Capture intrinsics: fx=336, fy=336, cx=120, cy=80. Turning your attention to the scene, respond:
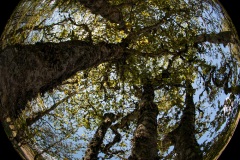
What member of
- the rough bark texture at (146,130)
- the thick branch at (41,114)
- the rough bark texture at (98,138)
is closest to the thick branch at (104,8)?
the rough bark texture at (146,130)

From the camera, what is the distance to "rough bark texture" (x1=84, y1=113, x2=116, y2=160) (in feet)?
21.1

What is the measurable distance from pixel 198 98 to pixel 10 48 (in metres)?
3.59

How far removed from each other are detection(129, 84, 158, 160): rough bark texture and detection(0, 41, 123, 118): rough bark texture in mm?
1394

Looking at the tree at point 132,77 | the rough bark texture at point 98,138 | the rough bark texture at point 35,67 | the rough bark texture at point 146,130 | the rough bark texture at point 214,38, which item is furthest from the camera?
the rough bark texture at point 214,38

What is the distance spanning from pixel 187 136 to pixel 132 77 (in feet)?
5.21

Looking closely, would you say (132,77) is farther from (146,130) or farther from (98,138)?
(98,138)

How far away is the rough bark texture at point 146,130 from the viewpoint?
5.76 metres

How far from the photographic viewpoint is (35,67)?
197 inches

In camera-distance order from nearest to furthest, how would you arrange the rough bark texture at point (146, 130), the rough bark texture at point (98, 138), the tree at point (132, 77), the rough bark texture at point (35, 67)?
1. the rough bark texture at point (35, 67)
2. the rough bark texture at point (146, 130)
3. the tree at point (132, 77)
4. the rough bark texture at point (98, 138)

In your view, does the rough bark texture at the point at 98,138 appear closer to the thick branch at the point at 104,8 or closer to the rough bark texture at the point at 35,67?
the rough bark texture at the point at 35,67

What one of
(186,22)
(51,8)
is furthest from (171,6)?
(51,8)

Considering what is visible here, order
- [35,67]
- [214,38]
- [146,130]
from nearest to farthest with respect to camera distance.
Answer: [35,67]
[146,130]
[214,38]

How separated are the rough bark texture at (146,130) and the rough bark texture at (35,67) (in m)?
1.39

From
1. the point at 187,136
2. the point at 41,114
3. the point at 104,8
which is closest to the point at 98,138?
the point at 41,114
